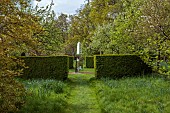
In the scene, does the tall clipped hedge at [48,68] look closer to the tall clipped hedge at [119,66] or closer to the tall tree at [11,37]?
the tall clipped hedge at [119,66]

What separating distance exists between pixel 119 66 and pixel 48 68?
4.23 m

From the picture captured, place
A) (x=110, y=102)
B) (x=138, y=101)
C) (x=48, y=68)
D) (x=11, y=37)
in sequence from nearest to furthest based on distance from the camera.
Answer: (x=11, y=37), (x=138, y=101), (x=110, y=102), (x=48, y=68)

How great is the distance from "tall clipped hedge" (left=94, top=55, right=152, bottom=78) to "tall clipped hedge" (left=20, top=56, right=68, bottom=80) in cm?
204

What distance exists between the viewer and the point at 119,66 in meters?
16.8

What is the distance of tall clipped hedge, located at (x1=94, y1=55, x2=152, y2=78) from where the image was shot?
16.8 metres

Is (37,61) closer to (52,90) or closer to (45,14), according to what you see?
(52,90)

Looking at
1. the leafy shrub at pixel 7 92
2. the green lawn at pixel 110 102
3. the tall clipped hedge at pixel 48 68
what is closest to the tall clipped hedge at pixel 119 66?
the tall clipped hedge at pixel 48 68

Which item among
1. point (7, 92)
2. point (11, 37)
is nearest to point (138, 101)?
point (7, 92)

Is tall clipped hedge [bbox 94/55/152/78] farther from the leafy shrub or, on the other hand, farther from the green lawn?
the leafy shrub

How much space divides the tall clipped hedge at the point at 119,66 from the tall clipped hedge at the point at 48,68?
2045mm

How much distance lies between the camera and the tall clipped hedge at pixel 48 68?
1669cm

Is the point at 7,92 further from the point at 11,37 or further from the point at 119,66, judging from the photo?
the point at 119,66

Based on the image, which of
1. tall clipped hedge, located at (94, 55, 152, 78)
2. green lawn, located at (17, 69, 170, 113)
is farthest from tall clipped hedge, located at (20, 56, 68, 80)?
green lawn, located at (17, 69, 170, 113)

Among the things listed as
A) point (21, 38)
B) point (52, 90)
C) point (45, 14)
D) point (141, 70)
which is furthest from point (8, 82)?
point (45, 14)
